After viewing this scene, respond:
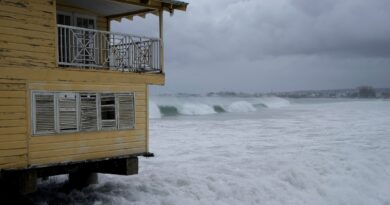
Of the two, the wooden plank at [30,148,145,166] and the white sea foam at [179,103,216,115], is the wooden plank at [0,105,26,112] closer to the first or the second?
the wooden plank at [30,148,145,166]

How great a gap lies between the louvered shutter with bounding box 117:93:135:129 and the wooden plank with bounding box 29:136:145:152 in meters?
0.42

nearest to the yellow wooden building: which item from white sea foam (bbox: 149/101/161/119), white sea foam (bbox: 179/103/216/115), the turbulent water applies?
the turbulent water

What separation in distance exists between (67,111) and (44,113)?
2.31 feet

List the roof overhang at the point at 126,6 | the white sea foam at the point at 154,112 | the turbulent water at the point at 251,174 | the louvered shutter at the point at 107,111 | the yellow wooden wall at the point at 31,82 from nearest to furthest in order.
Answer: the yellow wooden wall at the point at 31,82
the louvered shutter at the point at 107,111
the roof overhang at the point at 126,6
the turbulent water at the point at 251,174
the white sea foam at the point at 154,112

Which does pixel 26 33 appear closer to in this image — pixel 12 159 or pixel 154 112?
pixel 12 159

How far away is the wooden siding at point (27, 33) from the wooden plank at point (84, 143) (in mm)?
2144

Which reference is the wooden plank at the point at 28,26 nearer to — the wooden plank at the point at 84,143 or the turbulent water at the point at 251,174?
the wooden plank at the point at 84,143

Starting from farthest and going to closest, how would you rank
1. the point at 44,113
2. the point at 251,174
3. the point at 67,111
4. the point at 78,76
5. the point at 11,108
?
the point at 251,174 → the point at 78,76 → the point at 67,111 → the point at 44,113 → the point at 11,108

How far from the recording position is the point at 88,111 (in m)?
14.2

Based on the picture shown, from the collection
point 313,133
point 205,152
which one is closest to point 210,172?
point 205,152

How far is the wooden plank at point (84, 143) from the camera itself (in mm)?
13070

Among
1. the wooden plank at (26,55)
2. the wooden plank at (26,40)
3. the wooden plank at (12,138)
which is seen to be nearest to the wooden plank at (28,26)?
the wooden plank at (26,40)

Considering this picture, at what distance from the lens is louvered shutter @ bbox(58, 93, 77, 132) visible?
1348cm

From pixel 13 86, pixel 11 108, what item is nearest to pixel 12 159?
pixel 11 108
